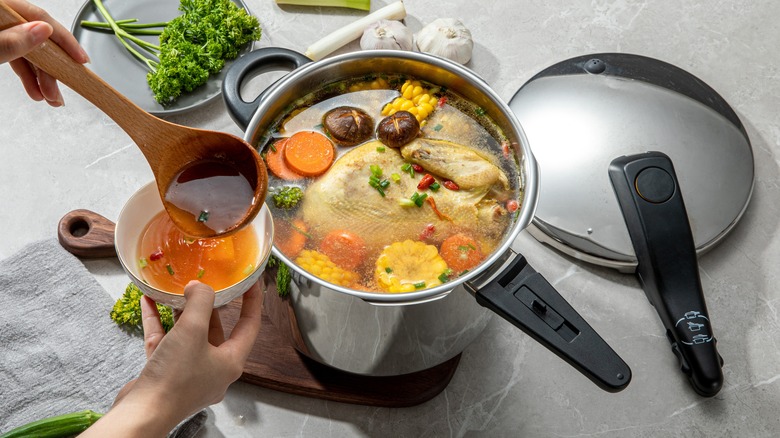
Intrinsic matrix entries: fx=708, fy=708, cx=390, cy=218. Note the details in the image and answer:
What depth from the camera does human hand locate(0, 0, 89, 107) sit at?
1.08 meters

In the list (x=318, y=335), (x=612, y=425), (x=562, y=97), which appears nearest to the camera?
(x=318, y=335)

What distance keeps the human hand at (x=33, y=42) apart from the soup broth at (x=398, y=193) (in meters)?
0.43

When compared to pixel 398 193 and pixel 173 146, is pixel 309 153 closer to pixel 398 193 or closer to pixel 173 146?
pixel 398 193

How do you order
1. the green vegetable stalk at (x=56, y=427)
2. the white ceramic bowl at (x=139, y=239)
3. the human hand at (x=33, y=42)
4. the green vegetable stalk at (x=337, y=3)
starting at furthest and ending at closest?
the green vegetable stalk at (x=337, y=3) → the green vegetable stalk at (x=56, y=427) → the white ceramic bowl at (x=139, y=239) → the human hand at (x=33, y=42)

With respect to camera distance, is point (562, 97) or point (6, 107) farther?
point (6, 107)

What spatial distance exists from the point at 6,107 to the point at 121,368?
867 millimetres

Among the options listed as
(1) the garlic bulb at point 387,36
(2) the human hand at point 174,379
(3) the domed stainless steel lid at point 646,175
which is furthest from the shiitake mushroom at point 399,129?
(2) the human hand at point 174,379

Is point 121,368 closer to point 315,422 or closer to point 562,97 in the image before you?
point 315,422

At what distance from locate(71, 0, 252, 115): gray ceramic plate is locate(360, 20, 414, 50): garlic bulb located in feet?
1.10

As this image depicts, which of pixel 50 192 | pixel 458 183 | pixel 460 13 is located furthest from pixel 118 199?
pixel 460 13

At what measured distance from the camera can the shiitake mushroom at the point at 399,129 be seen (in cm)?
151

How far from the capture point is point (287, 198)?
1.50 metres

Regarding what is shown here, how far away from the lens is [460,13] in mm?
2076

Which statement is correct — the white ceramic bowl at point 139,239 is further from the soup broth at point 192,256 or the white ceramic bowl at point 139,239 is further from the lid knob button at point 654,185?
the lid knob button at point 654,185
